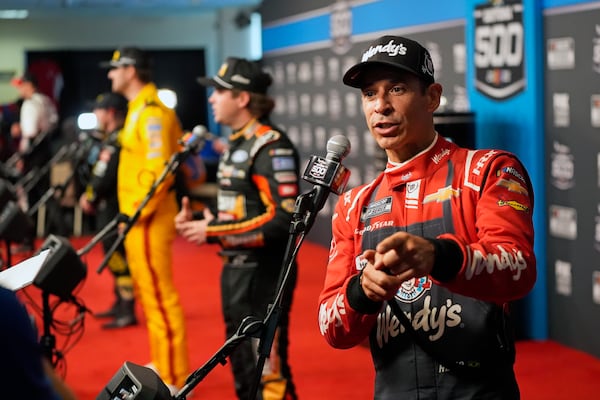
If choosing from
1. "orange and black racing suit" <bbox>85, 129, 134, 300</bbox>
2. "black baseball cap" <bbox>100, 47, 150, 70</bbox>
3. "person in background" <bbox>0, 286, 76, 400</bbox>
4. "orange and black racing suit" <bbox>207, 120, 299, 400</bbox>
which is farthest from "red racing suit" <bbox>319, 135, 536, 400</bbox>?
"orange and black racing suit" <bbox>85, 129, 134, 300</bbox>

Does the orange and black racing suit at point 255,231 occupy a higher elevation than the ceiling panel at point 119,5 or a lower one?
lower

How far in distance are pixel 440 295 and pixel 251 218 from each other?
1.99 m

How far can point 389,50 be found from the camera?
2215 millimetres

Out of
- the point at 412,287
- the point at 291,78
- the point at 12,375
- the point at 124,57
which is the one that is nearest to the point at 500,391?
the point at 412,287

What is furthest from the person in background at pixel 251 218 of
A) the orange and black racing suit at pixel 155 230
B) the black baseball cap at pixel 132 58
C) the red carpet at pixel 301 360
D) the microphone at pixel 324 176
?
the microphone at pixel 324 176

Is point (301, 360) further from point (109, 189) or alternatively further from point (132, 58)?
point (132, 58)

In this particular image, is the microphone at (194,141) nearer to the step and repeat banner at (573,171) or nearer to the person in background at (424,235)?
the person in background at (424,235)

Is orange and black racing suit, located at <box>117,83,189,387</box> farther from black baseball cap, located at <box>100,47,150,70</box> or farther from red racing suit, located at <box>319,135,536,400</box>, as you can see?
A: red racing suit, located at <box>319,135,536,400</box>

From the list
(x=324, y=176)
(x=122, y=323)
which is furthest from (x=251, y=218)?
(x=122, y=323)

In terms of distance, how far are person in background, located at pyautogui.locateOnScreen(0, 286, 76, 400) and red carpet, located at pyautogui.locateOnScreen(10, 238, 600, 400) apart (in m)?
2.73

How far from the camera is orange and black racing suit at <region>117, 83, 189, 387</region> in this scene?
5.21 metres

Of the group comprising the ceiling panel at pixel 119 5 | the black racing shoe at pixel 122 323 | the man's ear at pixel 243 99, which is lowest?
the black racing shoe at pixel 122 323

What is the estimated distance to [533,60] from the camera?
614 centimetres

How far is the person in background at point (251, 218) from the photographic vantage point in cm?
407
